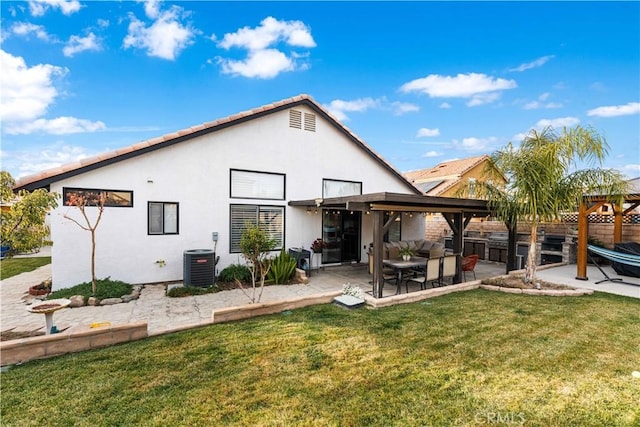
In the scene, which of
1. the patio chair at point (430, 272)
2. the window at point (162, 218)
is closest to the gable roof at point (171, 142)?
the window at point (162, 218)

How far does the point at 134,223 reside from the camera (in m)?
7.84

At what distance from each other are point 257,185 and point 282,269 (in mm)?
2914

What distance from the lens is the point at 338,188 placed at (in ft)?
37.0

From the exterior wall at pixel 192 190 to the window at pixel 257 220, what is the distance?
193 millimetres

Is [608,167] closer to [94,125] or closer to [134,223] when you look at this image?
[134,223]

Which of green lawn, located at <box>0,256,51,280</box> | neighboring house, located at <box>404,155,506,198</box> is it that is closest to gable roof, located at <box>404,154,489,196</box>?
neighboring house, located at <box>404,155,506,198</box>

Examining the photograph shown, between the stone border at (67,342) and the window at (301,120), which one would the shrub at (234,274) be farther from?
the window at (301,120)

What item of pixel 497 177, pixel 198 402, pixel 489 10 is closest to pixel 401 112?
pixel 489 10

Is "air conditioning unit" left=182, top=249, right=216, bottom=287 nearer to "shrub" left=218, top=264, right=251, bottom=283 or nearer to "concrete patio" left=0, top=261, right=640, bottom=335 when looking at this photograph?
"shrub" left=218, top=264, right=251, bottom=283

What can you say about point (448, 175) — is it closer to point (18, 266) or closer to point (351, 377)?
point (351, 377)

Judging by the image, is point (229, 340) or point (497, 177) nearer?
point (229, 340)

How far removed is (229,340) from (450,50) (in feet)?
51.6

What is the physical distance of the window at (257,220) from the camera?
9211mm

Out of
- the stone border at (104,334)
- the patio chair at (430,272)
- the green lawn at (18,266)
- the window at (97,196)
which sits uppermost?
the window at (97,196)
